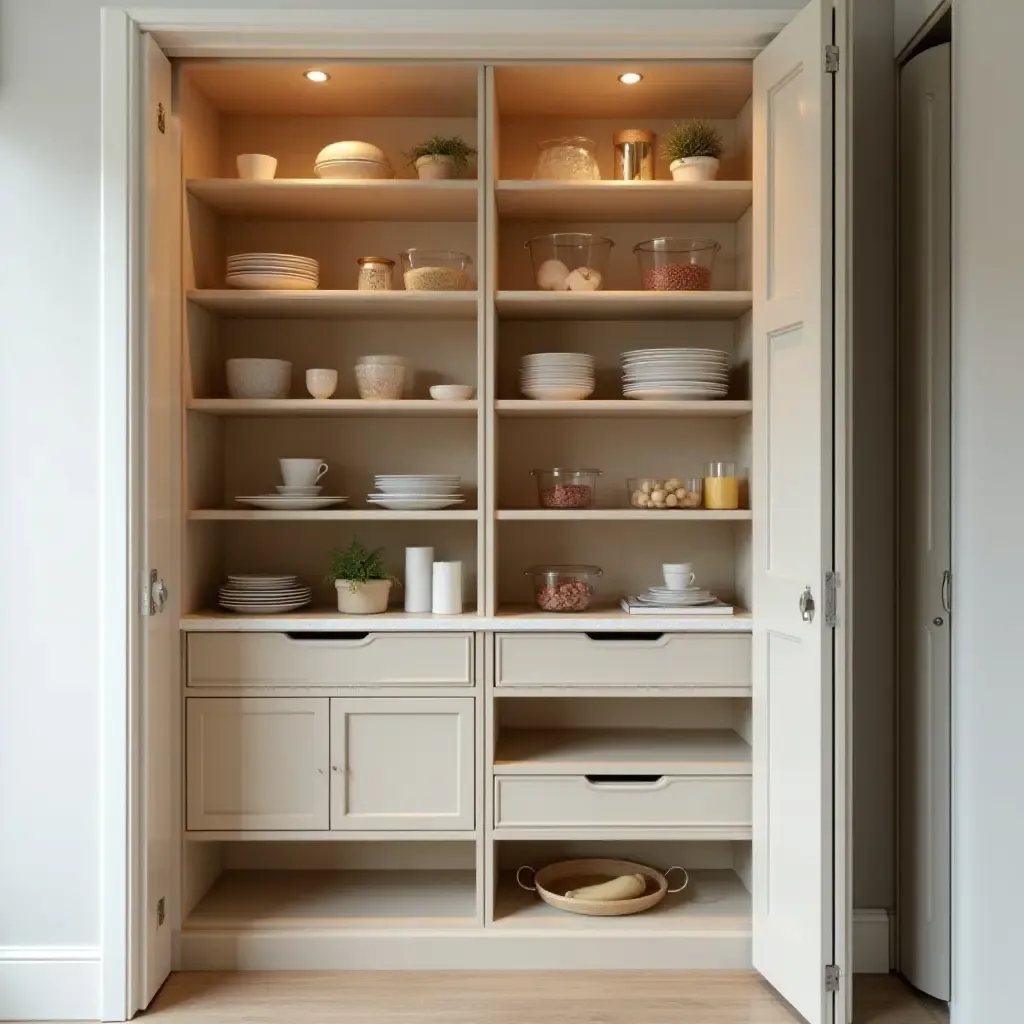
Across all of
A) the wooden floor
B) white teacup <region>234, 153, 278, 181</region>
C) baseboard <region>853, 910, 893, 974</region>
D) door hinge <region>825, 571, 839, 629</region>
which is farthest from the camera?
white teacup <region>234, 153, 278, 181</region>

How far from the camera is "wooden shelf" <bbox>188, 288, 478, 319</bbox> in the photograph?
2.71 metres

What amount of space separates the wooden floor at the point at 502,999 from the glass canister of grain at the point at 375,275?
6.19ft

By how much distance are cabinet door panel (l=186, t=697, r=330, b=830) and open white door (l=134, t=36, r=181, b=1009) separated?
0.08 m

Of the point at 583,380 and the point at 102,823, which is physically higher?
the point at 583,380

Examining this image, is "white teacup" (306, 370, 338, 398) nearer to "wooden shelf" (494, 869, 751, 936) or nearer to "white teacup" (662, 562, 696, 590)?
"white teacup" (662, 562, 696, 590)

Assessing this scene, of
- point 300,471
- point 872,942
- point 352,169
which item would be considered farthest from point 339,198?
point 872,942

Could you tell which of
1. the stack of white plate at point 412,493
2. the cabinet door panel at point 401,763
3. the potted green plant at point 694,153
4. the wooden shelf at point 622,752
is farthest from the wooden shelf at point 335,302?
the wooden shelf at point 622,752

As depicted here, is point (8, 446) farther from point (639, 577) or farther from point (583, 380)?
point (639, 577)

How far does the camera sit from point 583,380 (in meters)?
2.81

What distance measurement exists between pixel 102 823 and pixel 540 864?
1.33m

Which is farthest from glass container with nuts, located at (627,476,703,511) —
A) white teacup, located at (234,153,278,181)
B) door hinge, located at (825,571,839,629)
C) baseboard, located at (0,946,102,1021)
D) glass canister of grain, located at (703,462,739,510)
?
baseboard, located at (0,946,102,1021)

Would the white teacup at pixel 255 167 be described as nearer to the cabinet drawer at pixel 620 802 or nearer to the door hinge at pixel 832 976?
the cabinet drawer at pixel 620 802

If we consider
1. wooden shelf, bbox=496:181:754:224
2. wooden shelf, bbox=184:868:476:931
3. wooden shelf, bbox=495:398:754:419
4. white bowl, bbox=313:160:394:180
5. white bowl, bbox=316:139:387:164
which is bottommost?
wooden shelf, bbox=184:868:476:931

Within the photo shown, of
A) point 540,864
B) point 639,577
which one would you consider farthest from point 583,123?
point 540,864
